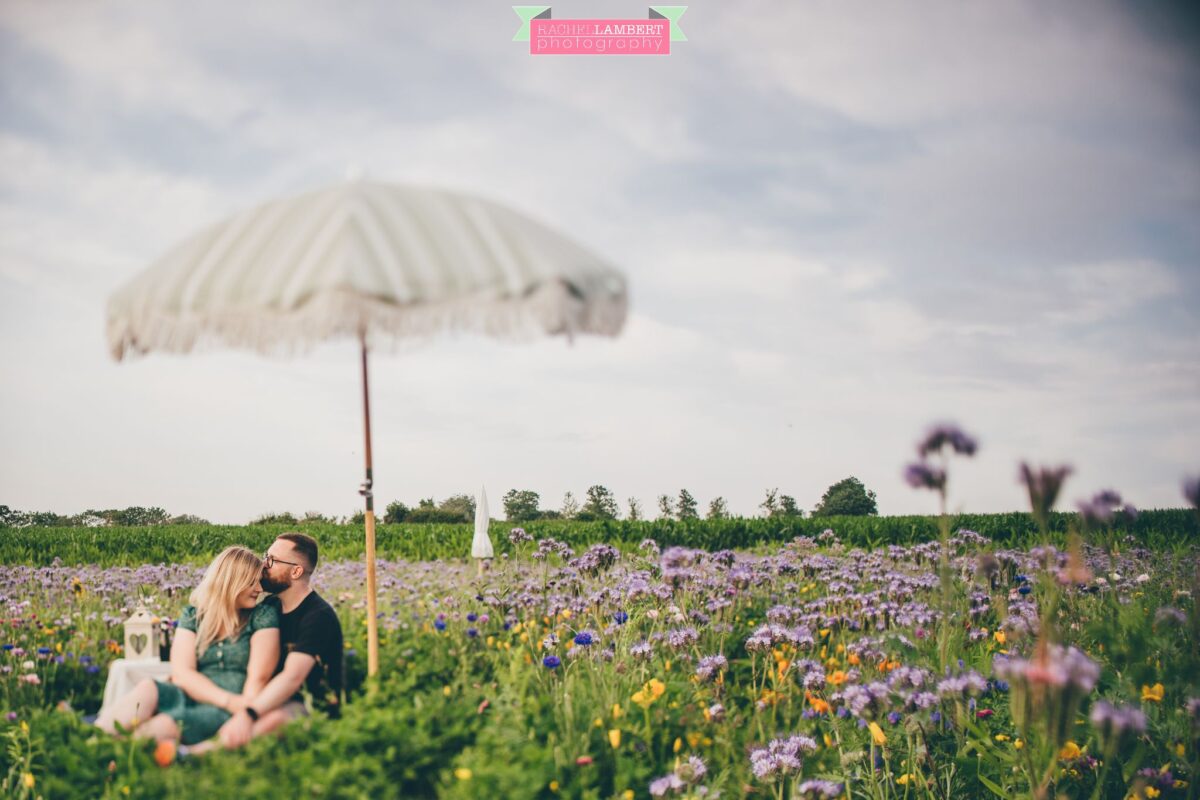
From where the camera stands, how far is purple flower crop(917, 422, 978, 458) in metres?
3.42

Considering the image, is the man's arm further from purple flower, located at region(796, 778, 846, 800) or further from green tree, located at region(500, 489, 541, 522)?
green tree, located at region(500, 489, 541, 522)

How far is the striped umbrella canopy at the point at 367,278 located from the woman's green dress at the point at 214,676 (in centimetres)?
155

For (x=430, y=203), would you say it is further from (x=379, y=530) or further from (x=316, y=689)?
(x=379, y=530)

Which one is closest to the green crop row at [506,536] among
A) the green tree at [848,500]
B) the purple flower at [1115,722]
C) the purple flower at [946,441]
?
the purple flower at [946,441]

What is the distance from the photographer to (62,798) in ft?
13.8

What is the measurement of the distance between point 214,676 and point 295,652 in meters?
0.54

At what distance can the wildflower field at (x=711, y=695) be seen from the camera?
3.66 m

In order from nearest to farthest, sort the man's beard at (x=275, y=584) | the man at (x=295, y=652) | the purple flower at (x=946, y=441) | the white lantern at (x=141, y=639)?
the purple flower at (x=946, y=441), the man at (x=295, y=652), the man's beard at (x=275, y=584), the white lantern at (x=141, y=639)

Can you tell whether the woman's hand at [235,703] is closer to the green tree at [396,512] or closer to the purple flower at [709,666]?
the purple flower at [709,666]

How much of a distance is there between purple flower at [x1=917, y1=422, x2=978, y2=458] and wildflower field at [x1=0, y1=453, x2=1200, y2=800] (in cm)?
12

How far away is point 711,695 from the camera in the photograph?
16.1 feet

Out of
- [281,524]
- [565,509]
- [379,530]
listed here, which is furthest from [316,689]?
[565,509]

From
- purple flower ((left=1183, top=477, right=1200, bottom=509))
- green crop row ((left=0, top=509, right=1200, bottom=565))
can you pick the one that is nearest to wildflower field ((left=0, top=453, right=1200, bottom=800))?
purple flower ((left=1183, top=477, right=1200, bottom=509))

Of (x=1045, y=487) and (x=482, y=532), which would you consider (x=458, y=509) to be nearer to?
(x=482, y=532)
